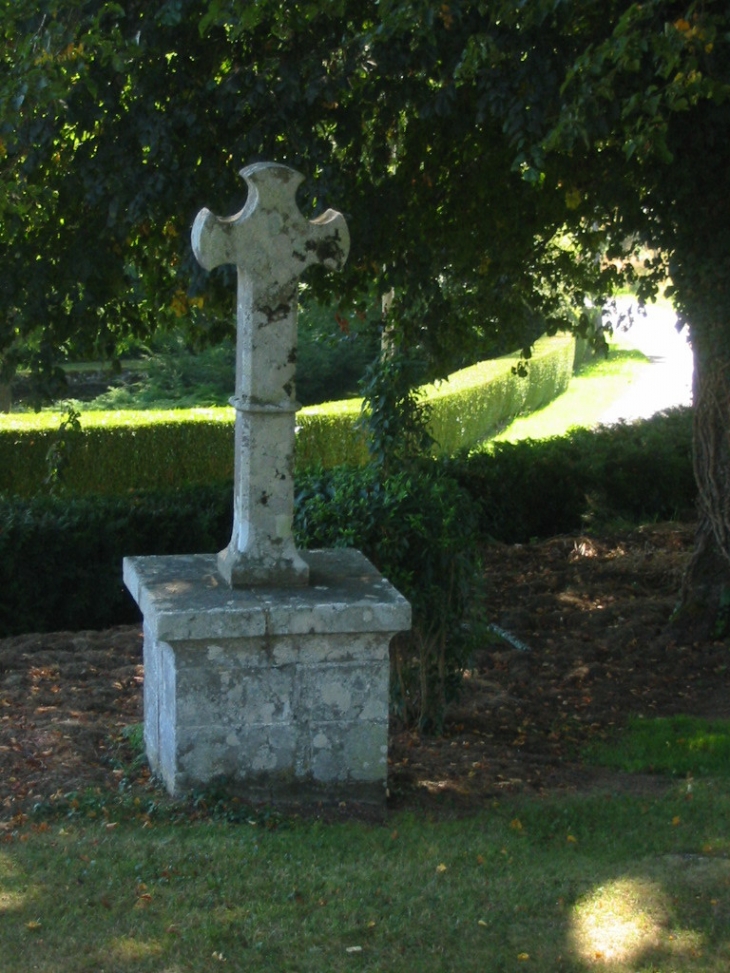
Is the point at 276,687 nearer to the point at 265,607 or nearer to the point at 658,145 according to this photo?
the point at 265,607

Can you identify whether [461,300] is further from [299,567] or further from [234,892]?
[234,892]

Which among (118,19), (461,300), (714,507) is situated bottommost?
(714,507)

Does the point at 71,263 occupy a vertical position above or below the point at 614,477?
above

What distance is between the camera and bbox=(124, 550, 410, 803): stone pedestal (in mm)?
4445

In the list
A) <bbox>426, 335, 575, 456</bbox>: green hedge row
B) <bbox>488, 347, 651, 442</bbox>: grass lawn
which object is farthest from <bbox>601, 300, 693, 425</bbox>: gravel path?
<bbox>426, 335, 575, 456</bbox>: green hedge row

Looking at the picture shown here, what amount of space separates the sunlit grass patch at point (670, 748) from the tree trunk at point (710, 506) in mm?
1561

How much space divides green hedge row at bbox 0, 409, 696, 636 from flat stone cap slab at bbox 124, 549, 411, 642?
0.71 meters

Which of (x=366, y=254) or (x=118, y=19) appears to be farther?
(x=366, y=254)

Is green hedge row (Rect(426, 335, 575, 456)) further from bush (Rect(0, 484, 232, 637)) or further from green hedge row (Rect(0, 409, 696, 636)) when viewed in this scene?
bush (Rect(0, 484, 232, 637))

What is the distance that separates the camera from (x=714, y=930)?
3416mm

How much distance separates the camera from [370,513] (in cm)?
553

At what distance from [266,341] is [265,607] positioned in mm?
1024

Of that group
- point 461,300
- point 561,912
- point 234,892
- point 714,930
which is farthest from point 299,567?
point 461,300

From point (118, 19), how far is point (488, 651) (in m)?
4.29
